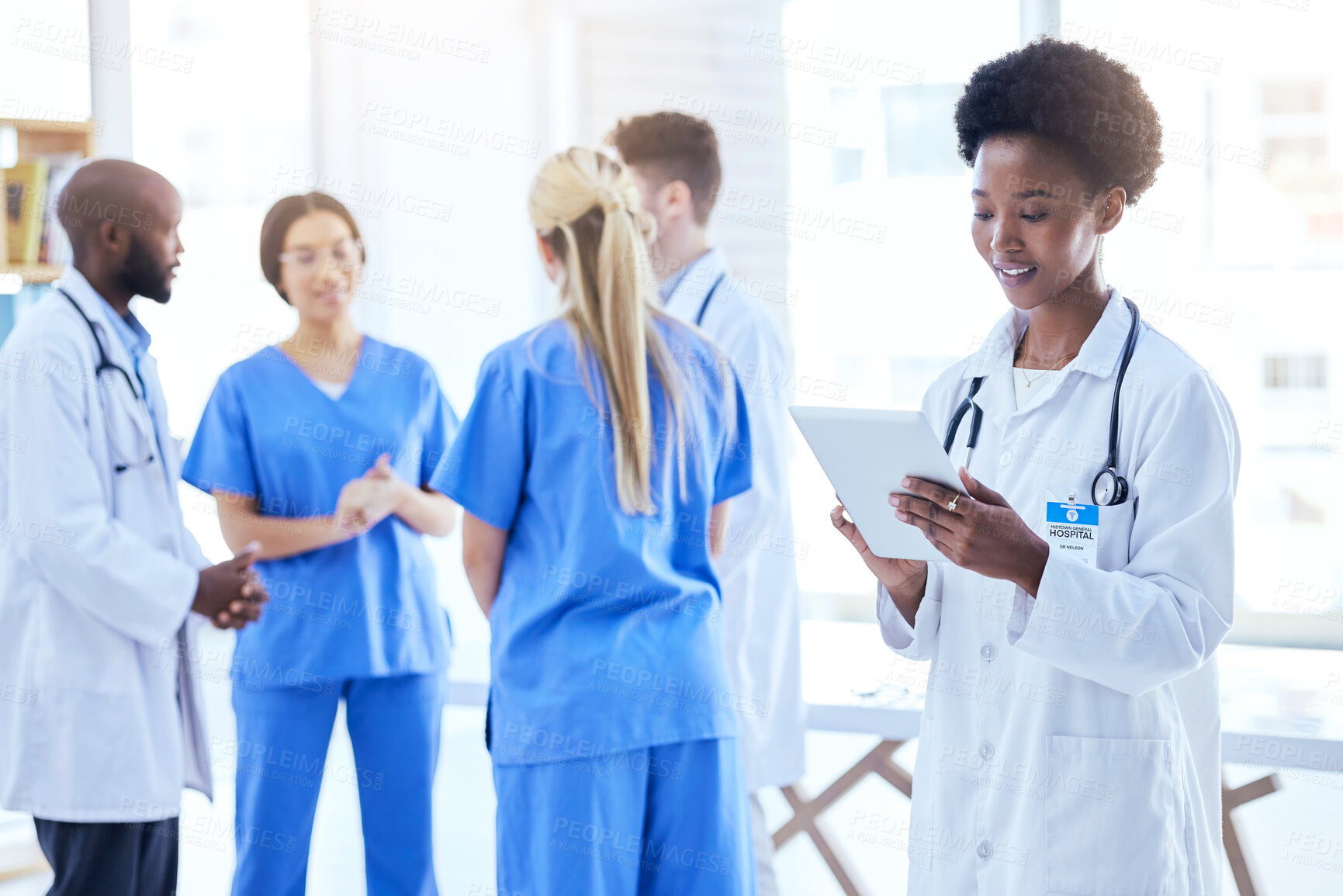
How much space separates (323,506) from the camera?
7.26 feet

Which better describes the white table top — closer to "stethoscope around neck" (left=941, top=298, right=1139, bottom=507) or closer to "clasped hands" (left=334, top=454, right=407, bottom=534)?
"clasped hands" (left=334, top=454, right=407, bottom=534)

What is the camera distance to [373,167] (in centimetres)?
428

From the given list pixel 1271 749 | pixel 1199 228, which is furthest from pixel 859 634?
pixel 1199 228

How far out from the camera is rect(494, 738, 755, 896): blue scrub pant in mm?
1606

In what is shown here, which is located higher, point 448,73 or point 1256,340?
point 448,73

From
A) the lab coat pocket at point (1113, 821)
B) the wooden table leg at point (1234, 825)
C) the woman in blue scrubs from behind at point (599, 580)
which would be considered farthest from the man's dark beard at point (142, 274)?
the wooden table leg at point (1234, 825)

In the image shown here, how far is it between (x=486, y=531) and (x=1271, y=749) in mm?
1611

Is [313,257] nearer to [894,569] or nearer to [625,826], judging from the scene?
[625,826]

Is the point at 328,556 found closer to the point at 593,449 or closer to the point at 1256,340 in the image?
the point at 593,449

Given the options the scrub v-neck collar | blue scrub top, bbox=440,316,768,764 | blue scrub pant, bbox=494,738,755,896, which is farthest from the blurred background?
the scrub v-neck collar

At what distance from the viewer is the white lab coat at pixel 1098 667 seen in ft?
3.68

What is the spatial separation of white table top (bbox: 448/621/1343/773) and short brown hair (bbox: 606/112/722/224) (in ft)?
Result: 3.87

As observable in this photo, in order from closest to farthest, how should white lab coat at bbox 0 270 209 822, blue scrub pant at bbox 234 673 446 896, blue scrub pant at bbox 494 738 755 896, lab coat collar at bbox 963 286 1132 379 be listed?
lab coat collar at bbox 963 286 1132 379, blue scrub pant at bbox 494 738 755 896, white lab coat at bbox 0 270 209 822, blue scrub pant at bbox 234 673 446 896

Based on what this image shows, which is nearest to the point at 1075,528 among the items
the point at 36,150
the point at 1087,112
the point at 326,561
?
the point at 1087,112
